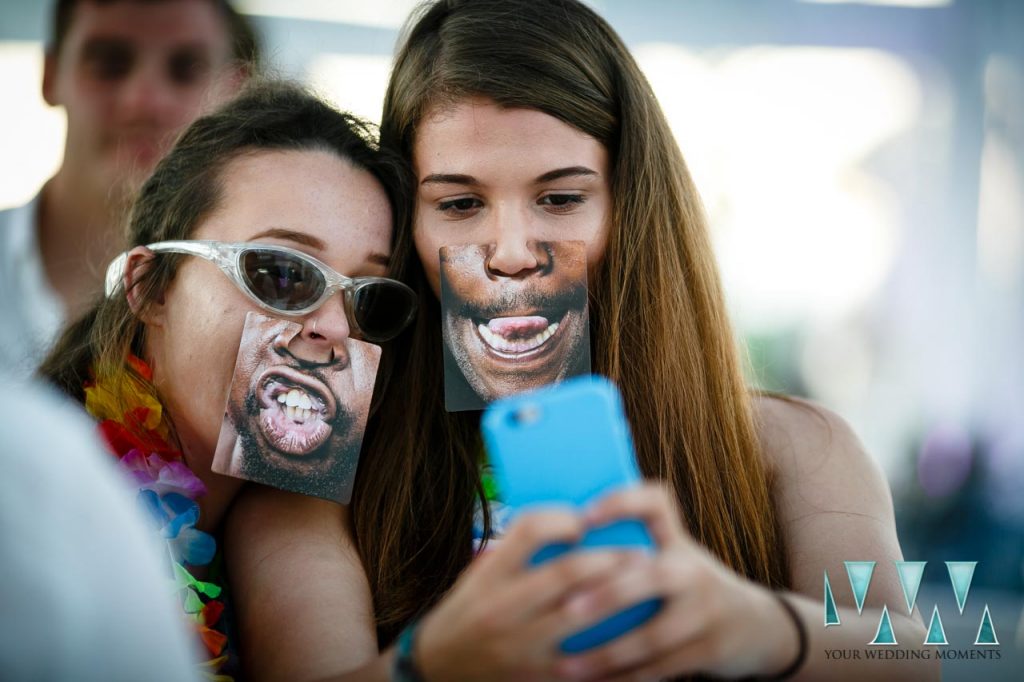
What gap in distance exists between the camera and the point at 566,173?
151 cm

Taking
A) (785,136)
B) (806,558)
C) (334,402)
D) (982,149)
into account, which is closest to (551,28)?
(334,402)

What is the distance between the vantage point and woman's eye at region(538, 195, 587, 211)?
4.97 ft

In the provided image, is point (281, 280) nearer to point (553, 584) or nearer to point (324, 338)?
point (324, 338)

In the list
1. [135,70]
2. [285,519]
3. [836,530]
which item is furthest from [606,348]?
[135,70]

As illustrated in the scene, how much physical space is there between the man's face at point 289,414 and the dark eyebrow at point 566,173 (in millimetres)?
433

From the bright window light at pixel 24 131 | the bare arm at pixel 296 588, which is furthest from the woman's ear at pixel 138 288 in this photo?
the bright window light at pixel 24 131

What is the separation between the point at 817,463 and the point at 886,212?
2.36 m

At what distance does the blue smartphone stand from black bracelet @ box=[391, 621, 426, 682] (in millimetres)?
158

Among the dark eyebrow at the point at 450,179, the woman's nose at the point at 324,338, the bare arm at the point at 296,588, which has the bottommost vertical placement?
the bare arm at the point at 296,588

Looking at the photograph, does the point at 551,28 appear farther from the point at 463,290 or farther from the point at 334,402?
the point at 334,402

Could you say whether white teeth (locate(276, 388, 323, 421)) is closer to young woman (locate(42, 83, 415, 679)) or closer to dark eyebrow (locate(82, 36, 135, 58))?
young woman (locate(42, 83, 415, 679))

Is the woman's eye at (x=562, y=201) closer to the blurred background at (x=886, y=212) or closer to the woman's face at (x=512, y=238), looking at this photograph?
the woman's face at (x=512, y=238)

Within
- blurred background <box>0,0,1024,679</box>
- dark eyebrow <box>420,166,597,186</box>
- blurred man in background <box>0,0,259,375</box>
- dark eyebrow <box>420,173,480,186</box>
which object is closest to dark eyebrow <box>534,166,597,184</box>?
dark eyebrow <box>420,166,597,186</box>

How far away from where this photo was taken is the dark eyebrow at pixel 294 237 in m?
1.50
